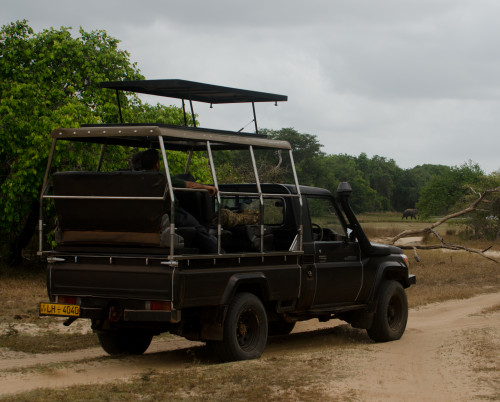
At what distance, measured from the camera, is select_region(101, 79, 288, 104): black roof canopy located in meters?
8.71

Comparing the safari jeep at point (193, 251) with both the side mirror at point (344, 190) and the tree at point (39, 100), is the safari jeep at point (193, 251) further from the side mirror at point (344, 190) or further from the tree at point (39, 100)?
the tree at point (39, 100)

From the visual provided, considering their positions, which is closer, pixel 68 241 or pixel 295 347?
pixel 68 241

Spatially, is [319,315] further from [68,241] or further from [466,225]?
[466,225]

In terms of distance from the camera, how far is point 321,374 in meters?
7.49

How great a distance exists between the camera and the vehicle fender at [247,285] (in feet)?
27.0

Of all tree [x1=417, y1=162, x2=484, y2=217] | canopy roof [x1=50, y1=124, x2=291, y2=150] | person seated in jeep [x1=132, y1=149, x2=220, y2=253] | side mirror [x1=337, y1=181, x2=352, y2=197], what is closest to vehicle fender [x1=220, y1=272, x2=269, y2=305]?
person seated in jeep [x1=132, y1=149, x2=220, y2=253]

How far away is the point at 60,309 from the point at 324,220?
3569 millimetres

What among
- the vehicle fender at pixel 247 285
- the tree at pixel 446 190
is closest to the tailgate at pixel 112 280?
the vehicle fender at pixel 247 285

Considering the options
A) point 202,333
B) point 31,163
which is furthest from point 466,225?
point 202,333

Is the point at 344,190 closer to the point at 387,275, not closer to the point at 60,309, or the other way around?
the point at 387,275

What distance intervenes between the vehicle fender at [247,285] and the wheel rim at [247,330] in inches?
10.3

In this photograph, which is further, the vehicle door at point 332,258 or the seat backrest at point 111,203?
the vehicle door at point 332,258

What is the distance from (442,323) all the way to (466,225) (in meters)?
31.3

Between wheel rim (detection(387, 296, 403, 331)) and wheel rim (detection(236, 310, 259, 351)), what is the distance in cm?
283
